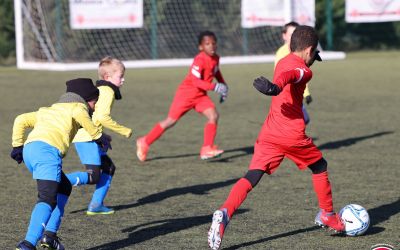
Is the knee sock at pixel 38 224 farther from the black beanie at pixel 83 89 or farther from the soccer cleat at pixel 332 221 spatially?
the soccer cleat at pixel 332 221

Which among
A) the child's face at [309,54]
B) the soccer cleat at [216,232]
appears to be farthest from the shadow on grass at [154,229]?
the child's face at [309,54]

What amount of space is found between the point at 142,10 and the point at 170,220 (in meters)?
17.7

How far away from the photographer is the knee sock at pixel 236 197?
21.0 feet

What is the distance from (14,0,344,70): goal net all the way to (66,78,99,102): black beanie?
1666cm

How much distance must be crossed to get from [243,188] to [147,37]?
19896 millimetres

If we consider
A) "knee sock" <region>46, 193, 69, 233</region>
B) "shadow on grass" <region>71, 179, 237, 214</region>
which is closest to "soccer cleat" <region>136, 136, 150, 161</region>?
"shadow on grass" <region>71, 179, 237, 214</region>

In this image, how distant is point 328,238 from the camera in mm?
6867

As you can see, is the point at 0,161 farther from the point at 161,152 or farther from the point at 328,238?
the point at 328,238

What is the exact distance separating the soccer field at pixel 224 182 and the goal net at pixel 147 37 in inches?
244

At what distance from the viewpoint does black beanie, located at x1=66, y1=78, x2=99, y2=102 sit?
6.39m

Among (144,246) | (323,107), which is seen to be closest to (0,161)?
(144,246)

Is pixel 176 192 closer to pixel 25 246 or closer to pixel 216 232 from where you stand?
pixel 216 232

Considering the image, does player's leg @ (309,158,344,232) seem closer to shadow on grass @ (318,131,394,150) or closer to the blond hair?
the blond hair

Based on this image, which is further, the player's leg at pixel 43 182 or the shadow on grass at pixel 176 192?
the shadow on grass at pixel 176 192
